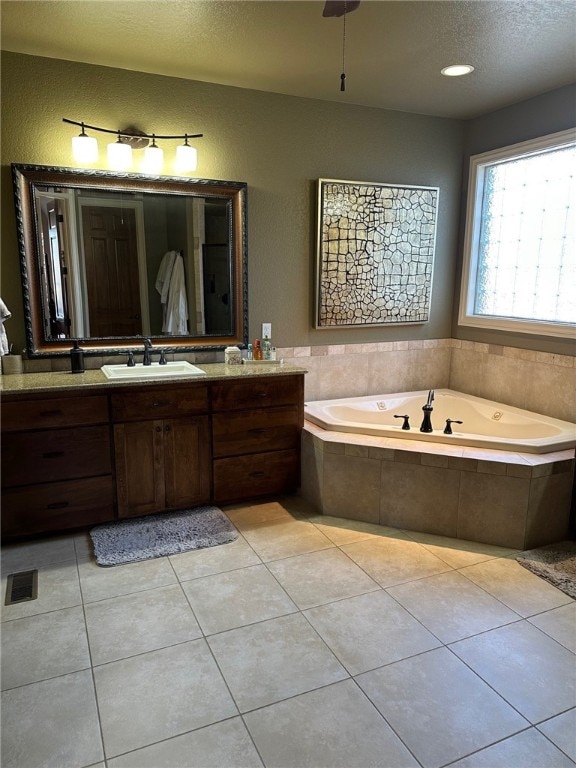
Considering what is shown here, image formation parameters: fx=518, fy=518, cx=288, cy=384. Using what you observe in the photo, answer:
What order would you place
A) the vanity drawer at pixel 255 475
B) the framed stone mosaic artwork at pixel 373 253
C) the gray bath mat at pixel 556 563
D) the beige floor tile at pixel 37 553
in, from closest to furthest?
the gray bath mat at pixel 556 563 < the beige floor tile at pixel 37 553 < the vanity drawer at pixel 255 475 < the framed stone mosaic artwork at pixel 373 253

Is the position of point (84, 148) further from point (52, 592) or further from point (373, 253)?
point (52, 592)

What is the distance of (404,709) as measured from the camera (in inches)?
67.2

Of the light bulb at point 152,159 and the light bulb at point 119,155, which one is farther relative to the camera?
the light bulb at point 152,159

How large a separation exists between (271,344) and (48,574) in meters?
1.96

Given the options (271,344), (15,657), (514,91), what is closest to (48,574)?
(15,657)

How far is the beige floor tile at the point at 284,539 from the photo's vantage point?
2.70 meters

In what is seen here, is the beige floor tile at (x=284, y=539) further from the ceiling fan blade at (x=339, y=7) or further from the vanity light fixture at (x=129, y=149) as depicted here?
the ceiling fan blade at (x=339, y=7)

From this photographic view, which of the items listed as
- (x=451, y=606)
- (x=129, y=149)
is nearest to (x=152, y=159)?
(x=129, y=149)

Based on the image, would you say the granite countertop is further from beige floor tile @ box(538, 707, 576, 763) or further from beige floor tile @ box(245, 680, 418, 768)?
→ beige floor tile @ box(538, 707, 576, 763)

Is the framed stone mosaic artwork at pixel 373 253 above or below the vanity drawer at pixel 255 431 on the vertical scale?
above

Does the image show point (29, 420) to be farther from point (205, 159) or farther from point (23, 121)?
point (205, 159)

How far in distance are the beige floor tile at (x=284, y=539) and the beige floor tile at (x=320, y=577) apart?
0.21 feet

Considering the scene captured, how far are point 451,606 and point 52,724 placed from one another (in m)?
1.59

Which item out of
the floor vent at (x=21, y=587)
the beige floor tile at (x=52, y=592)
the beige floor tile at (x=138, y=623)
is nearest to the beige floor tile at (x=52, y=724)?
the beige floor tile at (x=138, y=623)
